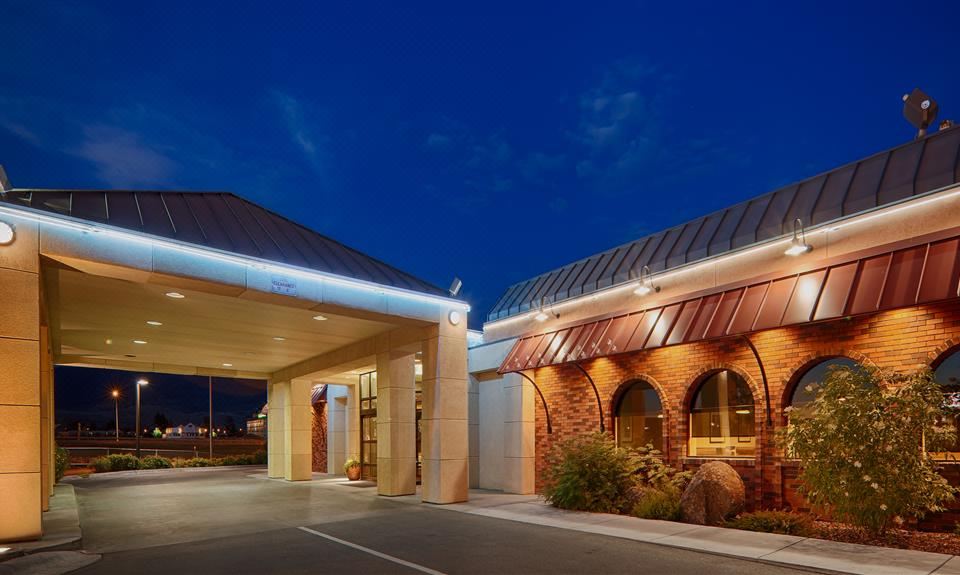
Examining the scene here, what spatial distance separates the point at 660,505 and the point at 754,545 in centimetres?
314

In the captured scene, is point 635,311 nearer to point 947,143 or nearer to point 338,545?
point 947,143

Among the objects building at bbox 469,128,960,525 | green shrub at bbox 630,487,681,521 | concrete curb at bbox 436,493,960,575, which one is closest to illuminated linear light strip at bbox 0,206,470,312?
building at bbox 469,128,960,525

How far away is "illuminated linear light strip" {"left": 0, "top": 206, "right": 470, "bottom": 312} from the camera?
1061cm

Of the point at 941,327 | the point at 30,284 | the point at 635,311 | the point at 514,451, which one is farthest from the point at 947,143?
the point at 30,284

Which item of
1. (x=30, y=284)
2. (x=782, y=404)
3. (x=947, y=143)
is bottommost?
(x=782, y=404)

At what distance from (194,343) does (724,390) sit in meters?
16.4

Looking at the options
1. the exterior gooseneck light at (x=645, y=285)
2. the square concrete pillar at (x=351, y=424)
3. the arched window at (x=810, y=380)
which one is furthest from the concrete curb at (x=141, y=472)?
the arched window at (x=810, y=380)

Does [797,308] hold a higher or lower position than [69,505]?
higher

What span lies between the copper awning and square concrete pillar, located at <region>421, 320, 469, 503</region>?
228 cm

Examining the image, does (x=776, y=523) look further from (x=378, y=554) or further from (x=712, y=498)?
(x=378, y=554)

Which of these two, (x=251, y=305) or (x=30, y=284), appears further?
(x=251, y=305)

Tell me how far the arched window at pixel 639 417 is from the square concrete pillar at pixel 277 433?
15.6 m

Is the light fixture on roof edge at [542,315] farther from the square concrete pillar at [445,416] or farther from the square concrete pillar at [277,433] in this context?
the square concrete pillar at [277,433]

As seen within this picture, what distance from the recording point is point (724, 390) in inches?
551
